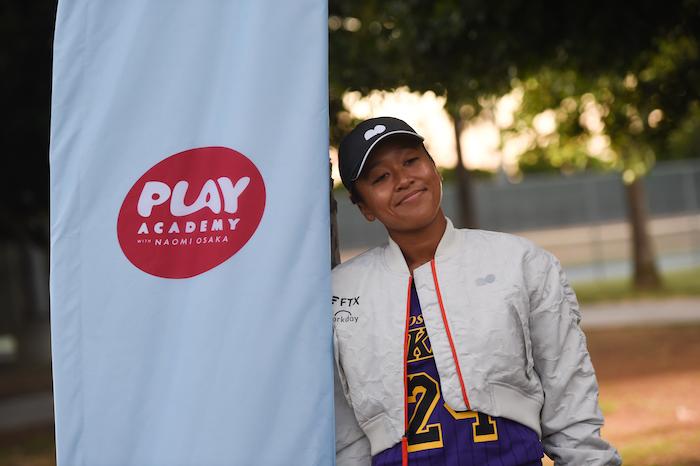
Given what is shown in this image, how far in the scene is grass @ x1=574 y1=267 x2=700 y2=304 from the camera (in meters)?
18.1

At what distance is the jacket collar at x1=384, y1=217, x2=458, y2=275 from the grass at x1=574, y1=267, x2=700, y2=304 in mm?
15653

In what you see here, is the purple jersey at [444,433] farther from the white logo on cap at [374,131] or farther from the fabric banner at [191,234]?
the white logo on cap at [374,131]

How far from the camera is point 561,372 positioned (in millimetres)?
2623

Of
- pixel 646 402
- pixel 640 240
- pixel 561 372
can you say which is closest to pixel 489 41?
pixel 646 402

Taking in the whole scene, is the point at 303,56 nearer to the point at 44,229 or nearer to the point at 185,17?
the point at 185,17

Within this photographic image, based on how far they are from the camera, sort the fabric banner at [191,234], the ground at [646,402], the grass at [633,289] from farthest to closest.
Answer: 1. the grass at [633,289]
2. the ground at [646,402]
3. the fabric banner at [191,234]

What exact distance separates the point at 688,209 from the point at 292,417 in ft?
81.9

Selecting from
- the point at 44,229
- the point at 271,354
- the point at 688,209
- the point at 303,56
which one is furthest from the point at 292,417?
the point at 688,209

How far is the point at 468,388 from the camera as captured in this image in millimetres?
2508

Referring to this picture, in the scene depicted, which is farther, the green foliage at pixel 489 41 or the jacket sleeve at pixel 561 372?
the green foliage at pixel 489 41

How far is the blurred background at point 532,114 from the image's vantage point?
7.15 metres

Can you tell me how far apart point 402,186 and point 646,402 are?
6631 millimetres

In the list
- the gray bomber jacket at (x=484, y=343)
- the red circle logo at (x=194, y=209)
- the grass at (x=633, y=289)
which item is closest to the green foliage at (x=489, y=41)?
the gray bomber jacket at (x=484, y=343)

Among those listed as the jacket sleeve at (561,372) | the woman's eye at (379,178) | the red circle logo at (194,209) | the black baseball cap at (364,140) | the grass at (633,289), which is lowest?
the jacket sleeve at (561,372)
